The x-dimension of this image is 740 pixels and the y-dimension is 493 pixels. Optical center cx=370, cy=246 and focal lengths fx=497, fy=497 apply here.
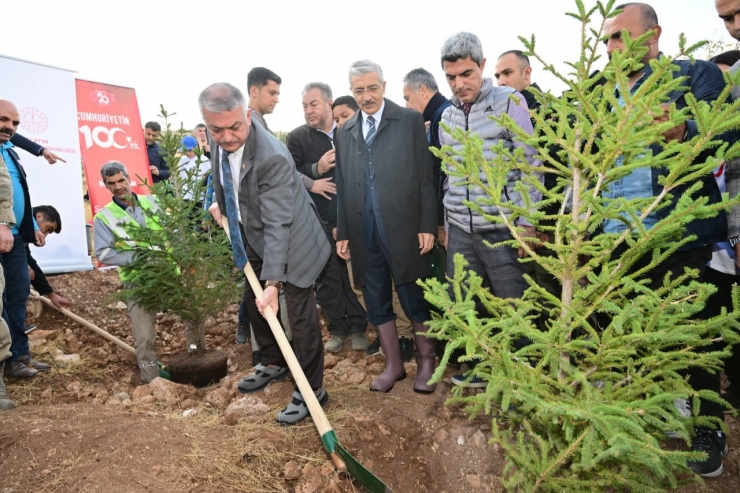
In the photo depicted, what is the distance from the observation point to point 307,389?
267 cm

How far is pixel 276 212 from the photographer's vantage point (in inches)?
117

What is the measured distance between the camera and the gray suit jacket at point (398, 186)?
336 cm

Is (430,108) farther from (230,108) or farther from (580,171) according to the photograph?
(580,171)

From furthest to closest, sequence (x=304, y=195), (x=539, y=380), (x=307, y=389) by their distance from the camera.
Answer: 1. (x=304, y=195)
2. (x=307, y=389)
3. (x=539, y=380)

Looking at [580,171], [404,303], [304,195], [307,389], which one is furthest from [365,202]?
[580,171]

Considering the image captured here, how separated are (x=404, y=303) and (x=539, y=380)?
1734mm

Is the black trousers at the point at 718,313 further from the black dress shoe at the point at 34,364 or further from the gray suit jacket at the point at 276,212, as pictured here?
the black dress shoe at the point at 34,364

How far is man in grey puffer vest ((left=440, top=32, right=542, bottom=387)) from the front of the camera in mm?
2969

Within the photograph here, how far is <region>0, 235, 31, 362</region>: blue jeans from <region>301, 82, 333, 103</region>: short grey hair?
9.48 ft

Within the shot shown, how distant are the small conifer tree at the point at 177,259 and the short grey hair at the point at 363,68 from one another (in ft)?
4.92

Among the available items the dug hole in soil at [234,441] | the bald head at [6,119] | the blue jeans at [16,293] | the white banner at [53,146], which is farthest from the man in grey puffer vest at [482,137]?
the white banner at [53,146]

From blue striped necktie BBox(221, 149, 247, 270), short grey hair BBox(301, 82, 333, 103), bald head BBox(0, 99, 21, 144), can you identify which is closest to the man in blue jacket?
blue striped necktie BBox(221, 149, 247, 270)

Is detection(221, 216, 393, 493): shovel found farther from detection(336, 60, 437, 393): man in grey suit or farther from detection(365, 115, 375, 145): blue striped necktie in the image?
detection(365, 115, 375, 145): blue striped necktie

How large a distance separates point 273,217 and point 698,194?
2.25 m
